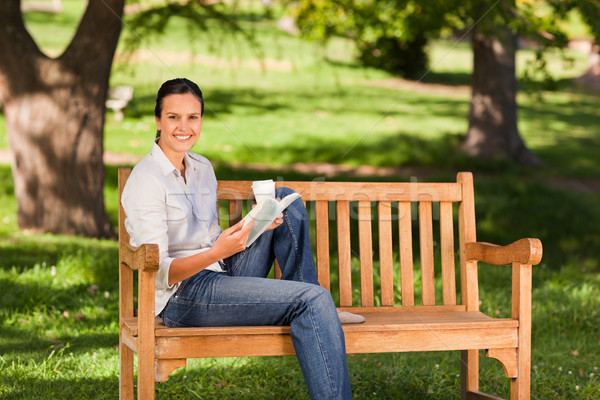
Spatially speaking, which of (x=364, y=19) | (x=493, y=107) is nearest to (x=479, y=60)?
(x=493, y=107)

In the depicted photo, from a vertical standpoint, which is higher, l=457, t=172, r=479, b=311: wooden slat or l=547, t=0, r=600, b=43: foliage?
l=547, t=0, r=600, b=43: foliage

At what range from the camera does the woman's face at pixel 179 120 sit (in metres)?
2.99

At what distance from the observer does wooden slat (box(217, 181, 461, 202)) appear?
11.3 feet

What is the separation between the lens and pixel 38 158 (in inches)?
252

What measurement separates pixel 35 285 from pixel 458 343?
315 cm

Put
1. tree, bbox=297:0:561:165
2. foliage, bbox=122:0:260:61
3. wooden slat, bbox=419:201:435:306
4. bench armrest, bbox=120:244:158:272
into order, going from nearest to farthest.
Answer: bench armrest, bbox=120:244:158:272 → wooden slat, bbox=419:201:435:306 → foliage, bbox=122:0:260:61 → tree, bbox=297:0:561:165

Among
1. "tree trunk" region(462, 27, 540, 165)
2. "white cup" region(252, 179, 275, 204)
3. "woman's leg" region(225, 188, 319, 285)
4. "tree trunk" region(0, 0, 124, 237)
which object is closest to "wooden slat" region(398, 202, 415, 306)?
"woman's leg" region(225, 188, 319, 285)

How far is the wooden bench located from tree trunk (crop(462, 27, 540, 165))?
813 cm

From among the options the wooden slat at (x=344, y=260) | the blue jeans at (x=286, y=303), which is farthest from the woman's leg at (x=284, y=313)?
the wooden slat at (x=344, y=260)

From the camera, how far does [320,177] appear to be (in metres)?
9.70

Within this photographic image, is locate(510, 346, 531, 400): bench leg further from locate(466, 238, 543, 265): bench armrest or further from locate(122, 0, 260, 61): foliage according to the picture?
locate(122, 0, 260, 61): foliage

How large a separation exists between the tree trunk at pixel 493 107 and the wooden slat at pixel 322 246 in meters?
8.31

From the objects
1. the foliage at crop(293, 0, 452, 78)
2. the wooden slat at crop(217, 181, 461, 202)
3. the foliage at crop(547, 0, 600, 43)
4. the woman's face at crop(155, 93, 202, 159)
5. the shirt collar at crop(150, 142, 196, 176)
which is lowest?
the wooden slat at crop(217, 181, 461, 202)

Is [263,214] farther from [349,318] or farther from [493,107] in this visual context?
[493,107]
